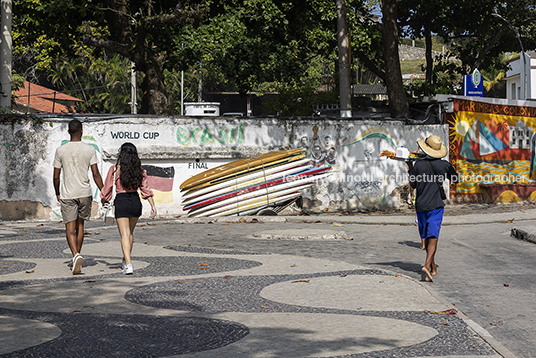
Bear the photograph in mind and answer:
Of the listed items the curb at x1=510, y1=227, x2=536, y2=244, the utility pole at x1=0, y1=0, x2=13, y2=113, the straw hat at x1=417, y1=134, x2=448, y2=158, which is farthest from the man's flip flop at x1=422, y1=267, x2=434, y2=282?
the utility pole at x1=0, y1=0, x2=13, y2=113

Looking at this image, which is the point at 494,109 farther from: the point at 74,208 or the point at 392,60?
the point at 74,208

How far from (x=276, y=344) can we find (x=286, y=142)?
12921 millimetres

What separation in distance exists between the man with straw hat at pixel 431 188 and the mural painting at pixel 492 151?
11609 mm

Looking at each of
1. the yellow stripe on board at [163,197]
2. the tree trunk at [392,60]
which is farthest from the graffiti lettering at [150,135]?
the tree trunk at [392,60]

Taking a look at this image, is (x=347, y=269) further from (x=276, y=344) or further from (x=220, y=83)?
(x=220, y=83)

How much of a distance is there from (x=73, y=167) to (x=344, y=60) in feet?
37.4

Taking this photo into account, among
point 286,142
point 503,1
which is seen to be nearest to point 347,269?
point 286,142

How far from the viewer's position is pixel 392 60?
20.3 metres

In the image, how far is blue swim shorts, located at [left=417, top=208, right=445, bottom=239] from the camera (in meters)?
8.19

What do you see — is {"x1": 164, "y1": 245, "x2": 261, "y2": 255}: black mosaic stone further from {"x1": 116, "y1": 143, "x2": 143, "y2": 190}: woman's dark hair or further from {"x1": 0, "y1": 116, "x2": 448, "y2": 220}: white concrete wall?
{"x1": 0, "y1": 116, "x2": 448, "y2": 220}: white concrete wall

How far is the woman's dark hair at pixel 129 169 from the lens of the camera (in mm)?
8109

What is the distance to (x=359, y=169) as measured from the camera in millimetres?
18188

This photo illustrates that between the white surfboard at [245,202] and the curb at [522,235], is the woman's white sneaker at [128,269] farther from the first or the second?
the white surfboard at [245,202]

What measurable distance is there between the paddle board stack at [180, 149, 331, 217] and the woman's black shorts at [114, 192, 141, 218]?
8213mm
